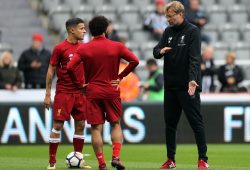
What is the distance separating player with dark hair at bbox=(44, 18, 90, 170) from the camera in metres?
13.0

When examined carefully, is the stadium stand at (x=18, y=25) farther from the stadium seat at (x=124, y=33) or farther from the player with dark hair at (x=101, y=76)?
the player with dark hair at (x=101, y=76)

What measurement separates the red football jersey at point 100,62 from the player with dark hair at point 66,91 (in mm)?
1199

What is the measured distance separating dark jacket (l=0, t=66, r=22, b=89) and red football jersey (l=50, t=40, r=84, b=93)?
6.42m

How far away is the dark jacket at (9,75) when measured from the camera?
19.5m

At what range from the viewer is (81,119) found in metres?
13.4

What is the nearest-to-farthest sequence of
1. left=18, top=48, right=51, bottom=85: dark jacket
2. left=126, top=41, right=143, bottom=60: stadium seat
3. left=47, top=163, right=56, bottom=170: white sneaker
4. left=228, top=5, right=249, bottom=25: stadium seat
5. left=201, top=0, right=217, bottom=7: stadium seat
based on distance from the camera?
left=47, top=163, right=56, bottom=170: white sneaker < left=18, top=48, right=51, bottom=85: dark jacket < left=126, top=41, right=143, bottom=60: stadium seat < left=228, top=5, right=249, bottom=25: stadium seat < left=201, top=0, right=217, bottom=7: stadium seat

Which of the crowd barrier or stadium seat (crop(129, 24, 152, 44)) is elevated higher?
stadium seat (crop(129, 24, 152, 44))

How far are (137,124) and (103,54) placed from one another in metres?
7.44

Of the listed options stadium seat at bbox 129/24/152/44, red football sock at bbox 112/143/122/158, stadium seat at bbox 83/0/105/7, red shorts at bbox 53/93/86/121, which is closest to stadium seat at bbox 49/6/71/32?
stadium seat at bbox 83/0/105/7

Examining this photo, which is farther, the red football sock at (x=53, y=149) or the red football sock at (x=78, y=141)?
the red football sock at (x=78, y=141)

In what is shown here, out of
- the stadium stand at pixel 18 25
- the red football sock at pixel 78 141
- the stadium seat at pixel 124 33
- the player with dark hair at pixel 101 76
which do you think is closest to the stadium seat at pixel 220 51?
the stadium seat at pixel 124 33

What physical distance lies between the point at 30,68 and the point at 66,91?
679cm

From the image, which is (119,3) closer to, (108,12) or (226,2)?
(108,12)

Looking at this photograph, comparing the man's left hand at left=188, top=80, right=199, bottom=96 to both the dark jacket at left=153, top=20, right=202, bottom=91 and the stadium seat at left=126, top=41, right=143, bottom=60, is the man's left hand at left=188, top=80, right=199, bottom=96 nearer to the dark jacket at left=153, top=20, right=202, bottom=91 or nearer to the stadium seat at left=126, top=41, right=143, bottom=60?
the dark jacket at left=153, top=20, right=202, bottom=91
